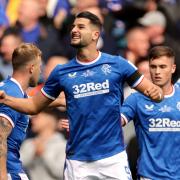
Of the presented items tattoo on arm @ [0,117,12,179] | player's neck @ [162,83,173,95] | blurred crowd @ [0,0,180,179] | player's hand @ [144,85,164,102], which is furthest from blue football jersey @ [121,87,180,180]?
blurred crowd @ [0,0,180,179]

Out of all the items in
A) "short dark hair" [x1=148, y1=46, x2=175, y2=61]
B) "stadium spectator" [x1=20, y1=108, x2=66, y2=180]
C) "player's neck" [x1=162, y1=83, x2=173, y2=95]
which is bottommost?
"stadium spectator" [x1=20, y1=108, x2=66, y2=180]

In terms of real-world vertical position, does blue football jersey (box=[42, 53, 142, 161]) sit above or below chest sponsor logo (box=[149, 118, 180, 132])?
above

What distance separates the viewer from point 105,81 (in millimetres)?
6656

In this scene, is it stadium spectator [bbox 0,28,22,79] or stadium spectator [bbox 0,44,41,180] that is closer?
stadium spectator [bbox 0,44,41,180]

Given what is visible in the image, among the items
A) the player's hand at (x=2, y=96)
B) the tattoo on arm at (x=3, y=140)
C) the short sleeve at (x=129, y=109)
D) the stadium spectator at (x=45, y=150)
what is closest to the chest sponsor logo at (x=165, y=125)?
the short sleeve at (x=129, y=109)

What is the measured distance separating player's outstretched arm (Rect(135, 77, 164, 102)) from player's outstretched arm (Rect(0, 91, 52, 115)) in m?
0.85

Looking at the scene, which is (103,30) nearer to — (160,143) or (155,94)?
(160,143)

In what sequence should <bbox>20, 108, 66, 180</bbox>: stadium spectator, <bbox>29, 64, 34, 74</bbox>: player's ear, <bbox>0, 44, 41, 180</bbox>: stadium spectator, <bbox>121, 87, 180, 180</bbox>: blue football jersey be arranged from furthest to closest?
<bbox>20, 108, 66, 180</bbox>: stadium spectator, <bbox>121, 87, 180, 180</bbox>: blue football jersey, <bbox>29, 64, 34, 74</bbox>: player's ear, <bbox>0, 44, 41, 180</bbox>: stadium spectator

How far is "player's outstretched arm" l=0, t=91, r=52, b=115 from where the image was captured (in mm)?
6453

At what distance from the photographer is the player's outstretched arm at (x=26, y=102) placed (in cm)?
645

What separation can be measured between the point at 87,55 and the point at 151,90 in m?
0.65

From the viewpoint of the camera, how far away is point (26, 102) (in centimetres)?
673

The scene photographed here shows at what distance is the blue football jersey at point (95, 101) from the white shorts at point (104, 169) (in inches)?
1.8

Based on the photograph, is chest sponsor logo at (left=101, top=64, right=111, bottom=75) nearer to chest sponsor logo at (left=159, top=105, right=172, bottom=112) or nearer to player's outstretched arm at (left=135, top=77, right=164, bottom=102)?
player's outstretched arm at (left=135, top=77, right=164, bottom=102)
